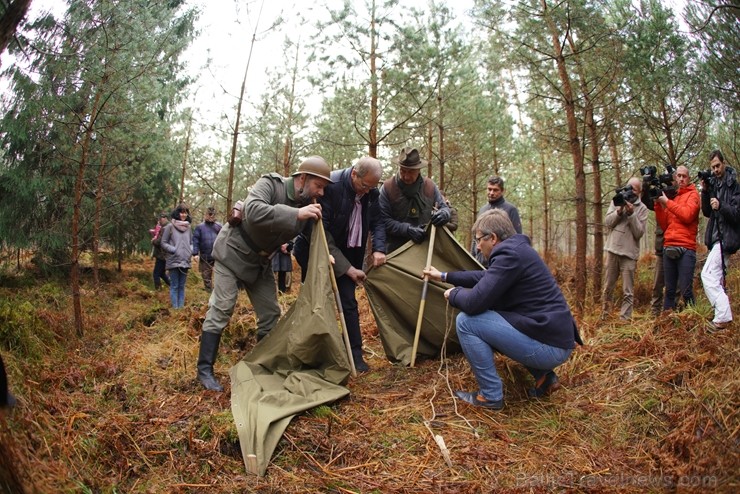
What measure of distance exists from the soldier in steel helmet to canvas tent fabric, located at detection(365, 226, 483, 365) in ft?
3.52

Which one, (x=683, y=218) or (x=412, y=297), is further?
(x=683, y=218)

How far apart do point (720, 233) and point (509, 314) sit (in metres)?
2.82

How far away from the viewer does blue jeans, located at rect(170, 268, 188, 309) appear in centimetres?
801

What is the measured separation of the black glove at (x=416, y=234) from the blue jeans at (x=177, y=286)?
4.88m

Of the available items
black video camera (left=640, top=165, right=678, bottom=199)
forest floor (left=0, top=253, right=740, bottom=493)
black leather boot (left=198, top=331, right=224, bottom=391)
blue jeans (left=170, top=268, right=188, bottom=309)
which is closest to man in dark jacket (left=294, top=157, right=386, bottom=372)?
forest floor (left=0, top=253, right=740, bottom=493)

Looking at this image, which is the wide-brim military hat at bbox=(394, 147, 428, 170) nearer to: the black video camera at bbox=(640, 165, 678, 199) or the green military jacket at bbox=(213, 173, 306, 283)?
the green military jacket at bbox=(213, 173, 306, 283)

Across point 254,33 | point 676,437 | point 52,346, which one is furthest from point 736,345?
point 254,33

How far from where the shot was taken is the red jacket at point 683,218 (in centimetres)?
529

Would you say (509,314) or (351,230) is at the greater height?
(351,230)

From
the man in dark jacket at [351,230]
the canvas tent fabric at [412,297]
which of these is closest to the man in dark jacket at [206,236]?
the man in dark jacket at [351,230]

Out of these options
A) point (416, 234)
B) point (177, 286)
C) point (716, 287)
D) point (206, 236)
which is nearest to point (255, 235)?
point (416, 234)

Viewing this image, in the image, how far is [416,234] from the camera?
473 cm

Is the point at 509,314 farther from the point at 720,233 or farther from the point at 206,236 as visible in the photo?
the point at 206,236

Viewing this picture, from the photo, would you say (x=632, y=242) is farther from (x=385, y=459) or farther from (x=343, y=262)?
(x=385, y=459)
